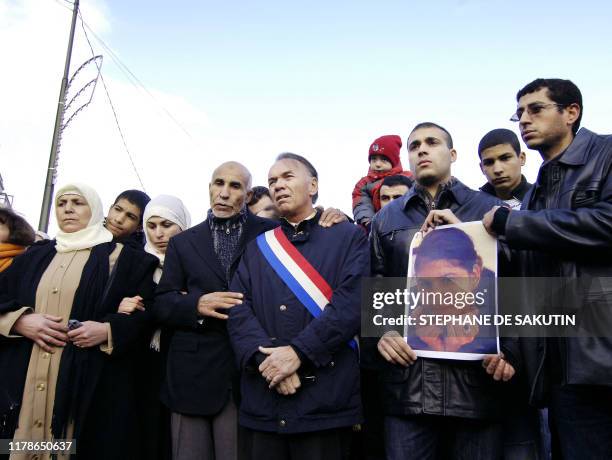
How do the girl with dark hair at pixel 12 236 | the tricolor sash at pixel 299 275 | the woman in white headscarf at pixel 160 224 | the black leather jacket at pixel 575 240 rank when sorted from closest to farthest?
the black leather jacket at pixel 575 240, the tricolor sash at pixel 299 275, the girl with dark hair at pixel 12 236, the woman in white headscarf at pixel 160 224

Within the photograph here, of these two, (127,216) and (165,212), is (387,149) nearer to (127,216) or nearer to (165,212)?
(165,212)

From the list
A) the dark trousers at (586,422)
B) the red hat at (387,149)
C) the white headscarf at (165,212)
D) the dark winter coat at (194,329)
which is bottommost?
the dark trousers at (586,422)

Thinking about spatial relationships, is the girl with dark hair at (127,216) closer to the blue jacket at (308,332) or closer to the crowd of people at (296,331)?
the crowd of people at (296,331)

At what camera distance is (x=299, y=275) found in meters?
3.16

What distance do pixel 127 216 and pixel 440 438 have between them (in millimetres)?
3340

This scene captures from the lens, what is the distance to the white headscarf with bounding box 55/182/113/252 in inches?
156

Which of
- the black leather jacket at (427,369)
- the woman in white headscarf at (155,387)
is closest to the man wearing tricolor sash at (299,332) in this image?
the black leather jacket at (427,369)

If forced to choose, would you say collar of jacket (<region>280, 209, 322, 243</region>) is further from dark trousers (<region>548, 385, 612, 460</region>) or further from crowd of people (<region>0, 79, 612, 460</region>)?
dark trousers (<region>548, 385, 612, 460</region>)

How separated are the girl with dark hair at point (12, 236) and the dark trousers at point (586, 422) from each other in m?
4.14

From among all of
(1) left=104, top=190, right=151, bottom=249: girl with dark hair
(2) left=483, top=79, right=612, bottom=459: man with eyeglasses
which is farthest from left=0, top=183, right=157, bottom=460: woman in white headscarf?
(2) left=483, top=79, right=612, bottom=459: man with eyeglasses

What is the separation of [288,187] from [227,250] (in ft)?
2.32

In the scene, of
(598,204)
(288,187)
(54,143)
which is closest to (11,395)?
(288,187)

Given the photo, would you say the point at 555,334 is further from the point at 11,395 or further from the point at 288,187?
the point at 11,395

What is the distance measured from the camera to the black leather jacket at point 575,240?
2428 mm
